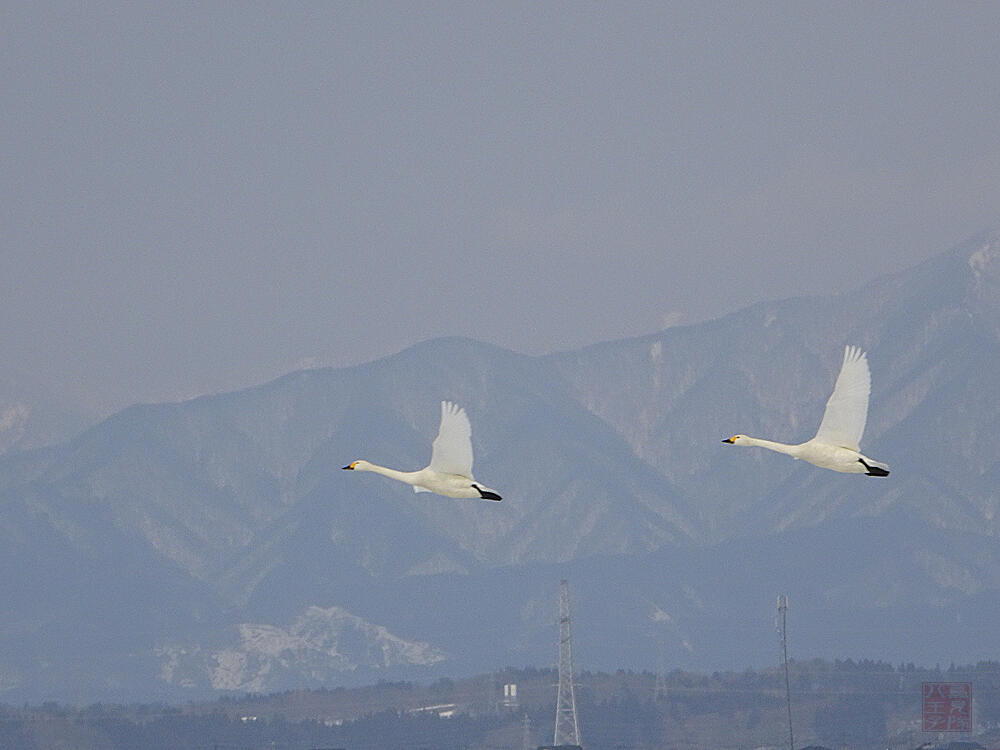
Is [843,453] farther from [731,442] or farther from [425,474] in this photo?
[425,474]

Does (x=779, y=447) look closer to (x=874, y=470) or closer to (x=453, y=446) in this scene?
(x=874, y=470)

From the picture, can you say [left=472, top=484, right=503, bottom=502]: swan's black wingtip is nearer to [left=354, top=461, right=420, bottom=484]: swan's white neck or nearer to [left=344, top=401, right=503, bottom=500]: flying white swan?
[left=344, top=401, right=503, bottom=500]: flying white swan

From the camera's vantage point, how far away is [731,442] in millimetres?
73938

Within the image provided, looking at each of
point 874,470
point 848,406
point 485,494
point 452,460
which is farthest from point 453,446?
point 848,406

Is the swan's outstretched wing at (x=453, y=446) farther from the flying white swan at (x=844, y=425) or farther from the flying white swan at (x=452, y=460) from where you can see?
the flying white swan at (x=844, y=425)

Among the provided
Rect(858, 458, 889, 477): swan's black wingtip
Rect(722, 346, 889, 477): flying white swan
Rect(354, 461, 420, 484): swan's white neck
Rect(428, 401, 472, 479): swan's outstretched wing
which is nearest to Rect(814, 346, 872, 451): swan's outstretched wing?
Rect(722, 346, 889, 477): flying white swan

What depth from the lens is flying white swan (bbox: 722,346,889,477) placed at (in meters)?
70.2

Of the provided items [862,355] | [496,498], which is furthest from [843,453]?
[496,498]

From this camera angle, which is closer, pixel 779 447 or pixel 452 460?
pixel 452 460

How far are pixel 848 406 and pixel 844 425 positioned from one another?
2.55 ft

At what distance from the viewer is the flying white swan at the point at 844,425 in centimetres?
7019

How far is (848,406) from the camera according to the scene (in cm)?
7162

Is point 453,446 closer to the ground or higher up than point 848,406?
closer to the ground

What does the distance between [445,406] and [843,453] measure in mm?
12884
